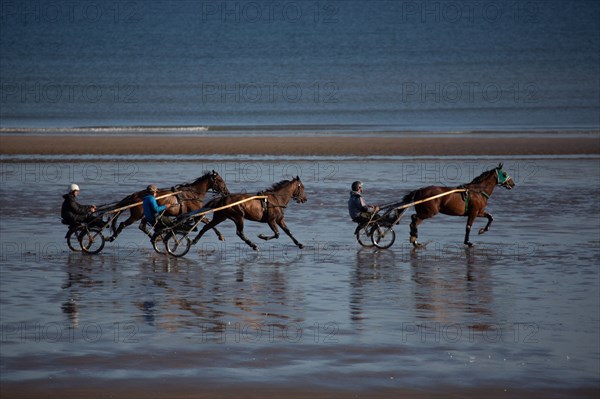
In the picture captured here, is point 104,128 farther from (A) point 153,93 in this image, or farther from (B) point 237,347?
(B) point 237,347

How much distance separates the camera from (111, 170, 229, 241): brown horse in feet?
64.6

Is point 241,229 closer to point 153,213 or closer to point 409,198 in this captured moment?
point 153,213

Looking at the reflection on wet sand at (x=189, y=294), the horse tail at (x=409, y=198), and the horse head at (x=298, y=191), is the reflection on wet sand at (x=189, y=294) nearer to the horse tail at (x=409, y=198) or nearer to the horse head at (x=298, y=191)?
the horse head at (x=298, y=191)

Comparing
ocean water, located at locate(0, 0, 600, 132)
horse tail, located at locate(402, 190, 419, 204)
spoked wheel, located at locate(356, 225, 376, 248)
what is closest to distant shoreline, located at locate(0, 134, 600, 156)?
ocean water, located at locate(0, 0, 600, 132)

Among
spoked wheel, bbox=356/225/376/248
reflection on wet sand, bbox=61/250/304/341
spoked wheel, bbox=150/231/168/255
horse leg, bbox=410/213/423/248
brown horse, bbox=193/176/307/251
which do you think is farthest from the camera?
horse leg, bbox=410/213/423/248

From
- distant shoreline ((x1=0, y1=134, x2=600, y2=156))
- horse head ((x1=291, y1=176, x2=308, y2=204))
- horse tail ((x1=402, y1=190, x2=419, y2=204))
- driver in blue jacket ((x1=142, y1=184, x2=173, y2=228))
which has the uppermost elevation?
distant shoreline ((x1=0, y1=134, x2=600, y2=156))

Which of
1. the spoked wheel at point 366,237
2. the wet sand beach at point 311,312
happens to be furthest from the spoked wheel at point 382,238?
the wet sand beach at point 311,312

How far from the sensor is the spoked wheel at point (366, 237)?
19.8 metres

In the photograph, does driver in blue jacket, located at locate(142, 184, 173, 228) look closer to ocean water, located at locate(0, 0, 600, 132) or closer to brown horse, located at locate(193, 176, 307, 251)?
brown horse, located at locate(193, 176, 307, 251)

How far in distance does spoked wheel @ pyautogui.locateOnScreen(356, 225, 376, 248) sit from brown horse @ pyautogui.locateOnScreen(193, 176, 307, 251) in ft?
3.48

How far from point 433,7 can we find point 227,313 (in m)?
169

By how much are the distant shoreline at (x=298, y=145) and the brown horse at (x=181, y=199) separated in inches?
1021

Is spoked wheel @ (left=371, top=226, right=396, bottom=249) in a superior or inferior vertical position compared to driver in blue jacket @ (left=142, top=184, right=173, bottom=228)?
inferior

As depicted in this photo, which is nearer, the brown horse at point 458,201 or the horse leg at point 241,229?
the horse leg at point 241,229
